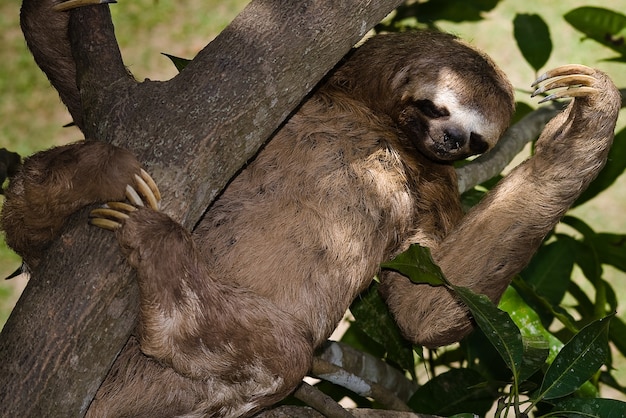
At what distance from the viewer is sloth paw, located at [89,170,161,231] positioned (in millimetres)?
2432

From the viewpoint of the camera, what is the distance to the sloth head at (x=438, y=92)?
3.37m

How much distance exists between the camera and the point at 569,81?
131 inches

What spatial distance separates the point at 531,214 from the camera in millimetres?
3529

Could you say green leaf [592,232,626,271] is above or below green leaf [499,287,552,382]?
below

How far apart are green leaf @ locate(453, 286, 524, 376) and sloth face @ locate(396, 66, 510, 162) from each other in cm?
77

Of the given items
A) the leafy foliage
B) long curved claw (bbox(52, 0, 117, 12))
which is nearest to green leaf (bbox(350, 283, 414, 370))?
the leafy foliage

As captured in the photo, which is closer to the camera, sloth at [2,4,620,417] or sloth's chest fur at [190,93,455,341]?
sloth at [2,4,620,417]

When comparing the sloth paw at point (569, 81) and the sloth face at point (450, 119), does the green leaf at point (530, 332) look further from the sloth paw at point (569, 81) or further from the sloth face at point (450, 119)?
the sloth paw at point (569, 81)

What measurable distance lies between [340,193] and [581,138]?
1.10 m

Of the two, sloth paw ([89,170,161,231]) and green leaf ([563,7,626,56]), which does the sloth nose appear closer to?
sloth paw ([89,170,161,231])

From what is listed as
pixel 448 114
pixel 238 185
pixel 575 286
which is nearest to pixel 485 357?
pixel 575 286

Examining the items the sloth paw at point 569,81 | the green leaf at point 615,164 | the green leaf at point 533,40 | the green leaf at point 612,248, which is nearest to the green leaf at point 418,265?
the sloth paw at point 569,81

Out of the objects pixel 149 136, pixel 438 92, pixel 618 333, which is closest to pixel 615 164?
pixel 618 333

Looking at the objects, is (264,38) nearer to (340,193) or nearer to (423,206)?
(340,193)
